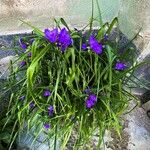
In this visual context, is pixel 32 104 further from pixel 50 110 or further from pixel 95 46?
pixel 95 46

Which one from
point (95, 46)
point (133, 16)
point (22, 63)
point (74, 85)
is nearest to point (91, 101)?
point (74, 85)

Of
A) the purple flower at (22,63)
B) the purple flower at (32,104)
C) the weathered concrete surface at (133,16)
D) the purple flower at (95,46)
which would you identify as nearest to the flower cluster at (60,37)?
the purple flower at (95,46)

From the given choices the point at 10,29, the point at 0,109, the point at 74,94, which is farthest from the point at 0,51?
the point at 74,94

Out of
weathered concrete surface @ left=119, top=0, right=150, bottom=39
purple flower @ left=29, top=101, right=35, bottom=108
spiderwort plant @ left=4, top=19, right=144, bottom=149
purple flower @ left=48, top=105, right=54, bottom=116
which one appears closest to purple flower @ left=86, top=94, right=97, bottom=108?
spiderwort plant @ left=4, top=19, right=144, bottom=149

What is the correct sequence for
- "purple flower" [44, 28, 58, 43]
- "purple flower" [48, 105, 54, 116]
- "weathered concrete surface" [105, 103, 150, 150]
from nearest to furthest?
"purple flower" [44, 28, 58, 43] < "purple flower" [48, 105, 54, 116] < "weathered concrete surface" [105, 103, 150, 150]

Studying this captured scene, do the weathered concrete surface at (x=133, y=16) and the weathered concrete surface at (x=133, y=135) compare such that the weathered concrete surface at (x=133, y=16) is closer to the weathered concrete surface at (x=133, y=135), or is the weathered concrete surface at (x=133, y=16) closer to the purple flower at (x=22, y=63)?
the weathered concrete surface at (x=133, y=135)

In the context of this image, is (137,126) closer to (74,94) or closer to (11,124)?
(74,94)

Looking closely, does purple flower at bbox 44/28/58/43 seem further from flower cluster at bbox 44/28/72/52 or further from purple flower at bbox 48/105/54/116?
purple flower at bbox 48/105/54/116
